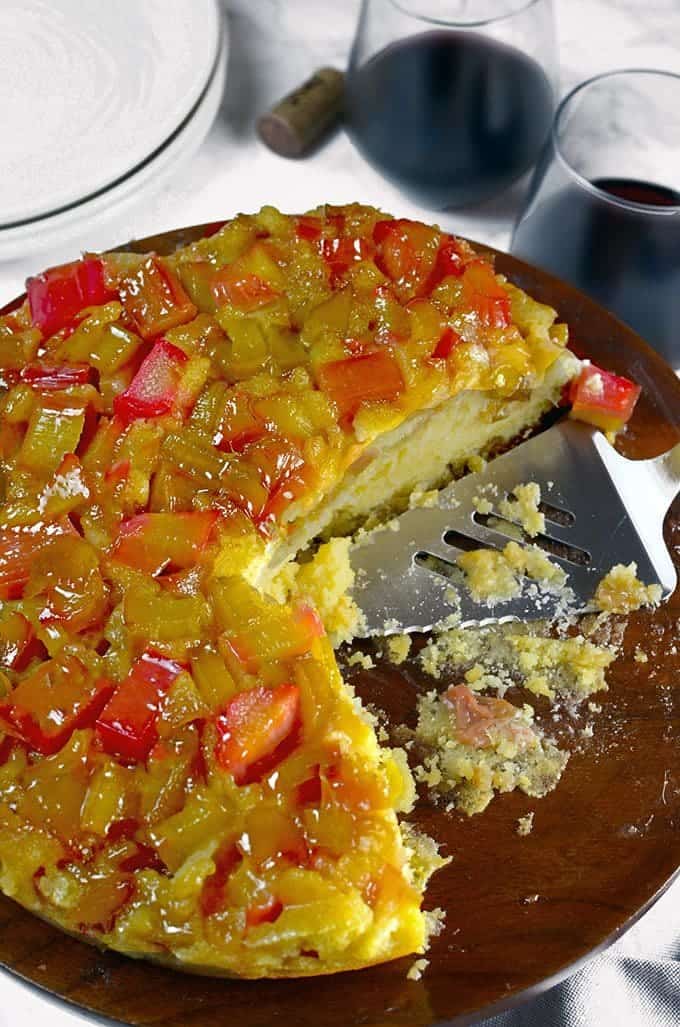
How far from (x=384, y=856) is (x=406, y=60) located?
2498mm

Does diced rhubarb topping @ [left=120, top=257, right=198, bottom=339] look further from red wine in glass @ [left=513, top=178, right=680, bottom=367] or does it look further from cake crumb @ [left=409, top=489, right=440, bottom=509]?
red wine in glass @ [left=513, top=178, right=680, bottom=367]

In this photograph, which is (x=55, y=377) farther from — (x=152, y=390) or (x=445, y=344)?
(x=445, y=344)

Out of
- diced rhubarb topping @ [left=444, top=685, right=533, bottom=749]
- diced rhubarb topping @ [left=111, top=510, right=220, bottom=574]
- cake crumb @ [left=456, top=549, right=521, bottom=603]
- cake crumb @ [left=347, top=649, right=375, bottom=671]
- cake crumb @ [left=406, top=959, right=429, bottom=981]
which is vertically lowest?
cake crumb @ [left=406, top=959, right=429, bottom=981]

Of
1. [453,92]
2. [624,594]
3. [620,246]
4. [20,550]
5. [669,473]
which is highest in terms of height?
[453,92]

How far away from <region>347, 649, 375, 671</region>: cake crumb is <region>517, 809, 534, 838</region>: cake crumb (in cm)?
A: 49

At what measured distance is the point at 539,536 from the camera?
3057mm

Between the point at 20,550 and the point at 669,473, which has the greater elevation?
the point at 20,550

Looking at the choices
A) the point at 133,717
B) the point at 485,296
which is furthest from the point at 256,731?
the point at 485,296

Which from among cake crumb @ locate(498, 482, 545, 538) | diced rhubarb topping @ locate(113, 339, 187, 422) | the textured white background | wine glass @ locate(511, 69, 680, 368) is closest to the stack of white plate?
the textured white background

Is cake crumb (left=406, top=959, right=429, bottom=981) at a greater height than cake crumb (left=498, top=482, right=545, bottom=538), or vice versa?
cake crumb (left=498, top=482, right=545, bottom=538)

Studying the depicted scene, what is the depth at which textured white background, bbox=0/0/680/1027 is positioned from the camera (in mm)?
4125

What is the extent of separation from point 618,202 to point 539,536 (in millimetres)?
947

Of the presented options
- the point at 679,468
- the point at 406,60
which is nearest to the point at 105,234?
the point at 406,60

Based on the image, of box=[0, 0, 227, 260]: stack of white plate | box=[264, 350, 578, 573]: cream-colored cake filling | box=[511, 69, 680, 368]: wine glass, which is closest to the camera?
box=[264, 350, 578, 573]: cream-colored cake filling
